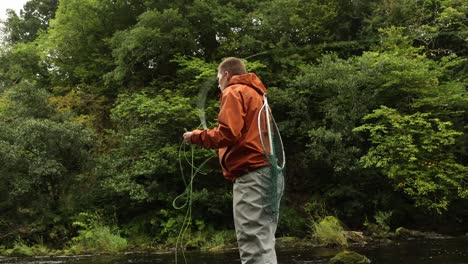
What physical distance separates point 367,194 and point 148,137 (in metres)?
7.43

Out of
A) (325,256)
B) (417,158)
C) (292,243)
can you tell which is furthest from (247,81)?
(417,158)

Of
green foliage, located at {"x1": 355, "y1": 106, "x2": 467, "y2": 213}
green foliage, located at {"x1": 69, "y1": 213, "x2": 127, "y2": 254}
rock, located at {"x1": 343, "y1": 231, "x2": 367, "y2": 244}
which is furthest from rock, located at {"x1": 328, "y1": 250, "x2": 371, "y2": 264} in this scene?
green foliage, located at {"x1": 69, "y1": 213, "x2": 127, "y2": 254}

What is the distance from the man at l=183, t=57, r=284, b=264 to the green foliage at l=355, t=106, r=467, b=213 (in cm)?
1101

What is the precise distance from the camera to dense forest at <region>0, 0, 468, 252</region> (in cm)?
1365

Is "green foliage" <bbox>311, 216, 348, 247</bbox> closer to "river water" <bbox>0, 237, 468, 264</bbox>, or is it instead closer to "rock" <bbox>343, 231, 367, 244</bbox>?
"rock" <bbox>343, 231, 367, 244</bbox>

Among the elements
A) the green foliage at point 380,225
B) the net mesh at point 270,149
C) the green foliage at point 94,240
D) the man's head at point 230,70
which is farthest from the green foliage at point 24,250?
the net mesh at point 270,149

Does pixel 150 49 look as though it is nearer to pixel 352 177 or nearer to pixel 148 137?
pixel 148 137

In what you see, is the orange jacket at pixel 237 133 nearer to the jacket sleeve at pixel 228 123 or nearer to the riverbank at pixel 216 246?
the jacket sleeve at pixel 228 123

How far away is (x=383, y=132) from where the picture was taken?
568 inches

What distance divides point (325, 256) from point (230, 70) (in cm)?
772

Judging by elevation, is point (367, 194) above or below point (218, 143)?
below

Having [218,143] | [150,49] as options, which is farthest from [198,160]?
[218,143]

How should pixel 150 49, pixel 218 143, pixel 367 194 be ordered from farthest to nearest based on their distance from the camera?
pixel 150 49, pixel 367 194, pixel 218 143

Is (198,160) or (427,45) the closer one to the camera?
(198,160)
